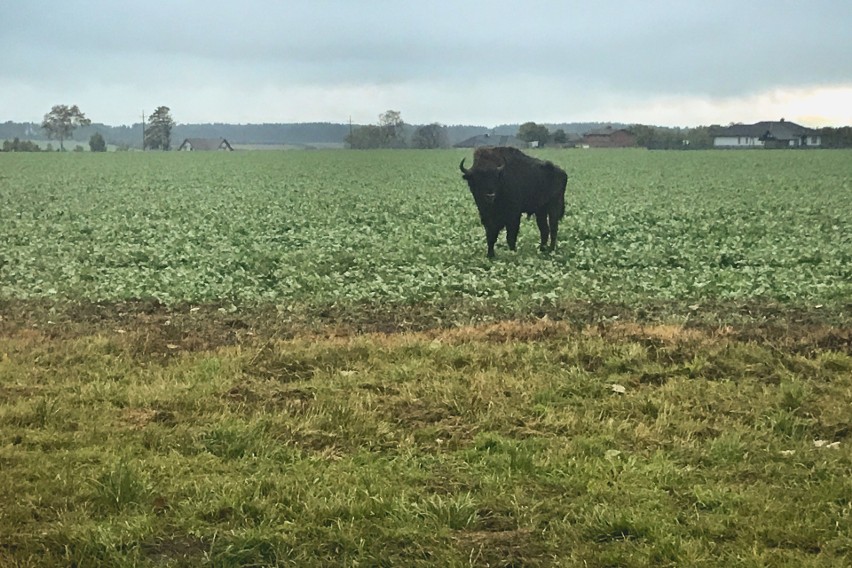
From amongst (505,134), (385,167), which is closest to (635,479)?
(505,134)

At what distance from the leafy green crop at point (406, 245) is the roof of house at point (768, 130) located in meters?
46.3

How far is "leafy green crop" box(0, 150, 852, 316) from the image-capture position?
12.5 m

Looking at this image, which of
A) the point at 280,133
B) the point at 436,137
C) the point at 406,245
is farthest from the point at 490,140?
the point at 406,245

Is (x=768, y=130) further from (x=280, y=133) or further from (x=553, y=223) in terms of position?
(x=553, y=223)

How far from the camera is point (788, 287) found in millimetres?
12461

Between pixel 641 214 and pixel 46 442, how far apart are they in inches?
754

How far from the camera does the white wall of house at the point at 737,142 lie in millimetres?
85938

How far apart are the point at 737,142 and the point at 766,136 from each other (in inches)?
151

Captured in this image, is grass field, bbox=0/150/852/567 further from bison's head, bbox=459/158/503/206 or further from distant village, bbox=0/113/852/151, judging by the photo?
distant village, bbox=0/113/852/151

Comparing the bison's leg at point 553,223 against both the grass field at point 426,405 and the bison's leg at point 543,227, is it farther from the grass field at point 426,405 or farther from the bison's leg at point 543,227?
the grass field at point 426,405

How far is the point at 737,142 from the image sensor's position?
290ft

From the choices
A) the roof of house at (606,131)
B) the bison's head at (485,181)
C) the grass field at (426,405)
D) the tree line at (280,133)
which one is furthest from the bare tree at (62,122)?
the roof of house at (606,131)

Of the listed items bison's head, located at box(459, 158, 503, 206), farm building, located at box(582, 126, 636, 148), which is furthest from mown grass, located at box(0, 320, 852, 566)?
farm building, located at box(582, 126, 636, 148)

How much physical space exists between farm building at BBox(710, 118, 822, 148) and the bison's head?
2745 inches
